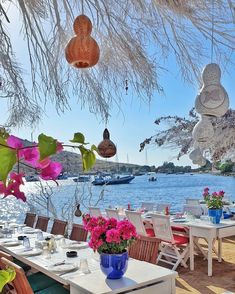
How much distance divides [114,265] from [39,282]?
1.22 metres

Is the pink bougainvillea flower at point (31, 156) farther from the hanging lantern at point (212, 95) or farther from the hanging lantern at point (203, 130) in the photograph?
the hanging lantern at point (203, 130)

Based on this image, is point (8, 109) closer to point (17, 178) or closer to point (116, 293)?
point (116, 293)

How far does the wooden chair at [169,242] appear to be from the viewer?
16.2 ft

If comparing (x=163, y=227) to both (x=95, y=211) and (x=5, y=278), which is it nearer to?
(x=95, y=211)

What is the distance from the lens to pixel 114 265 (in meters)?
2.55

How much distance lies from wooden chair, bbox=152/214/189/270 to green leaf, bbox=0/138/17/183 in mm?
4527

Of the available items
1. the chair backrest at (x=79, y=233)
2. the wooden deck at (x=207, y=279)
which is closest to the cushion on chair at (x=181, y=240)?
the wooden deck at (x=207, y=279)

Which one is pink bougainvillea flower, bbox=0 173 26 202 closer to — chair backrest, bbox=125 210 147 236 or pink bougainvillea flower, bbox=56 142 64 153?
pink bougainvillea flower, bbox=56 142 64 153

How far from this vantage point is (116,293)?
7.75 feet

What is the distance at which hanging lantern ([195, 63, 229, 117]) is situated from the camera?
2953mm

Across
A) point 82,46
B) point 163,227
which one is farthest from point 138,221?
point 82,46

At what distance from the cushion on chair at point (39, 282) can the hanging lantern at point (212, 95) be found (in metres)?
2.18

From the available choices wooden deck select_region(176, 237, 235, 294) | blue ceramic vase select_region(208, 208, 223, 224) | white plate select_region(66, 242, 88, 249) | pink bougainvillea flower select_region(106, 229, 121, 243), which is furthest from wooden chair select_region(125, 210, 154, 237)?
pink bougainvillea flower select_region(106, 229, 121, 243)


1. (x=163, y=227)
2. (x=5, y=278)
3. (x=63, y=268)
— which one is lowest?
(x=63, y=268)
